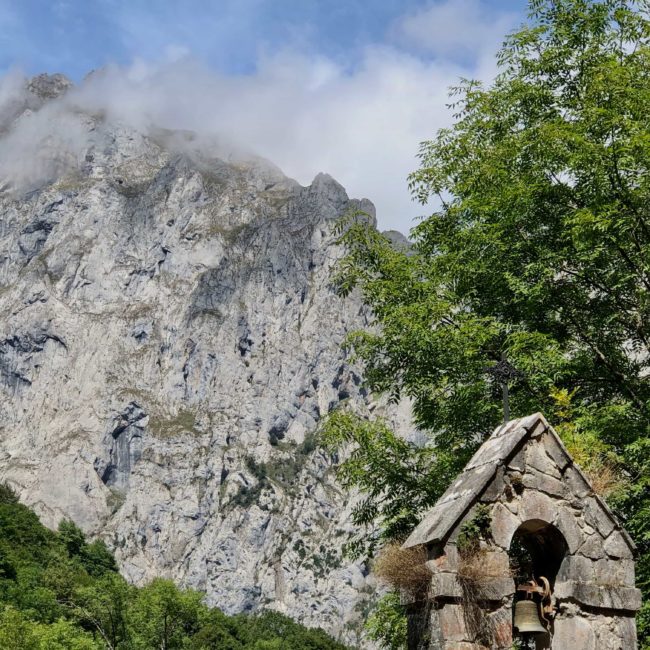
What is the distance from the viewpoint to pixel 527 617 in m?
6.28

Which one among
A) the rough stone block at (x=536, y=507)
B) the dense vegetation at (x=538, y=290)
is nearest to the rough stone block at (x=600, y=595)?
the rough stone block at (x=536, y=507)

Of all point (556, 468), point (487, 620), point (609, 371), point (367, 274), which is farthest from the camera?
point (367, 274)

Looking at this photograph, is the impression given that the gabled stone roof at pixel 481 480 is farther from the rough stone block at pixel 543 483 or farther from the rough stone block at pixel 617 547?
the rough stone block at pixel 543 483

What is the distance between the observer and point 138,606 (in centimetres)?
5912

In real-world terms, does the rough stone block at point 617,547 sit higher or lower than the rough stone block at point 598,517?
lower

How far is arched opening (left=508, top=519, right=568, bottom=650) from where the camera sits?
6.37 meters

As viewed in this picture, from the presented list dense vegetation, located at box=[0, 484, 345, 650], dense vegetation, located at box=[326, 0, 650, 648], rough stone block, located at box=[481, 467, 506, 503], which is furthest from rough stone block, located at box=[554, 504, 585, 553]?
dense vegetation, located at box=[0, 484, 345, 650]

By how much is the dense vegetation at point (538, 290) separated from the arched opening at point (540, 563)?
369 centimetres

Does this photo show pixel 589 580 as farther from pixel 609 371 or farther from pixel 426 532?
pixel 609 371

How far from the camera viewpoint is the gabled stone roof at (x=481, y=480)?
5.99 metres

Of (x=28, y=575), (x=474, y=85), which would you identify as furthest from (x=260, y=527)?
(x=474, y=85)

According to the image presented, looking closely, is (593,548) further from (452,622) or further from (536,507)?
(452,622)

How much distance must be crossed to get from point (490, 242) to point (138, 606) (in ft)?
175

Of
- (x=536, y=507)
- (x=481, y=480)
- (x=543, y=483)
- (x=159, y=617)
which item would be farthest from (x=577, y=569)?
(x=159, y=617)
